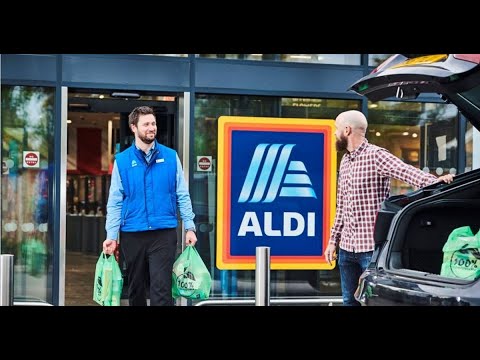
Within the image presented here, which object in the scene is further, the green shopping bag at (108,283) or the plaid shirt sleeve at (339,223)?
the plaid shirt sleeve at (339,223)

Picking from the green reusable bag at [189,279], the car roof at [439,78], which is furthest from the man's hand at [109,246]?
the car roof at [439,78]

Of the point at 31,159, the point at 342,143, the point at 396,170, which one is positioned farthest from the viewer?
the point at 31,159

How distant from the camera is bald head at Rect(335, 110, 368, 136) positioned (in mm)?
7206

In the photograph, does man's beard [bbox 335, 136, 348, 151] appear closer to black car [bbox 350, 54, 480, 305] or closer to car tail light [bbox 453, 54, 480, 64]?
black car [bbox 350, 54, 480, 305]

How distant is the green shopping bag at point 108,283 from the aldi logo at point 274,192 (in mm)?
1599

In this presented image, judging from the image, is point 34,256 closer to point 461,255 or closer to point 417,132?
point 417,132

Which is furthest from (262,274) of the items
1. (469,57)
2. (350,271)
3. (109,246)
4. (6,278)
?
(469,57)

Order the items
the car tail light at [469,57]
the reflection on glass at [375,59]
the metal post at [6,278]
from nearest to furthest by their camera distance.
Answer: the car tail light at [469,57], the metal post at [6,278], the reflection on glass at [375,59]

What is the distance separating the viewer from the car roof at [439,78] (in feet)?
16.0

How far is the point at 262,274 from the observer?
5.85m

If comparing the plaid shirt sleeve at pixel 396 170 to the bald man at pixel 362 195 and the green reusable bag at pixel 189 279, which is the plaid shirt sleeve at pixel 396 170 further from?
the green reusable bag at pixel 189 279

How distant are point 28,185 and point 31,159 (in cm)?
24

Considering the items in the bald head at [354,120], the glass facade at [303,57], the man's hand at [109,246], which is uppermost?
the glass facade at [303,57]
